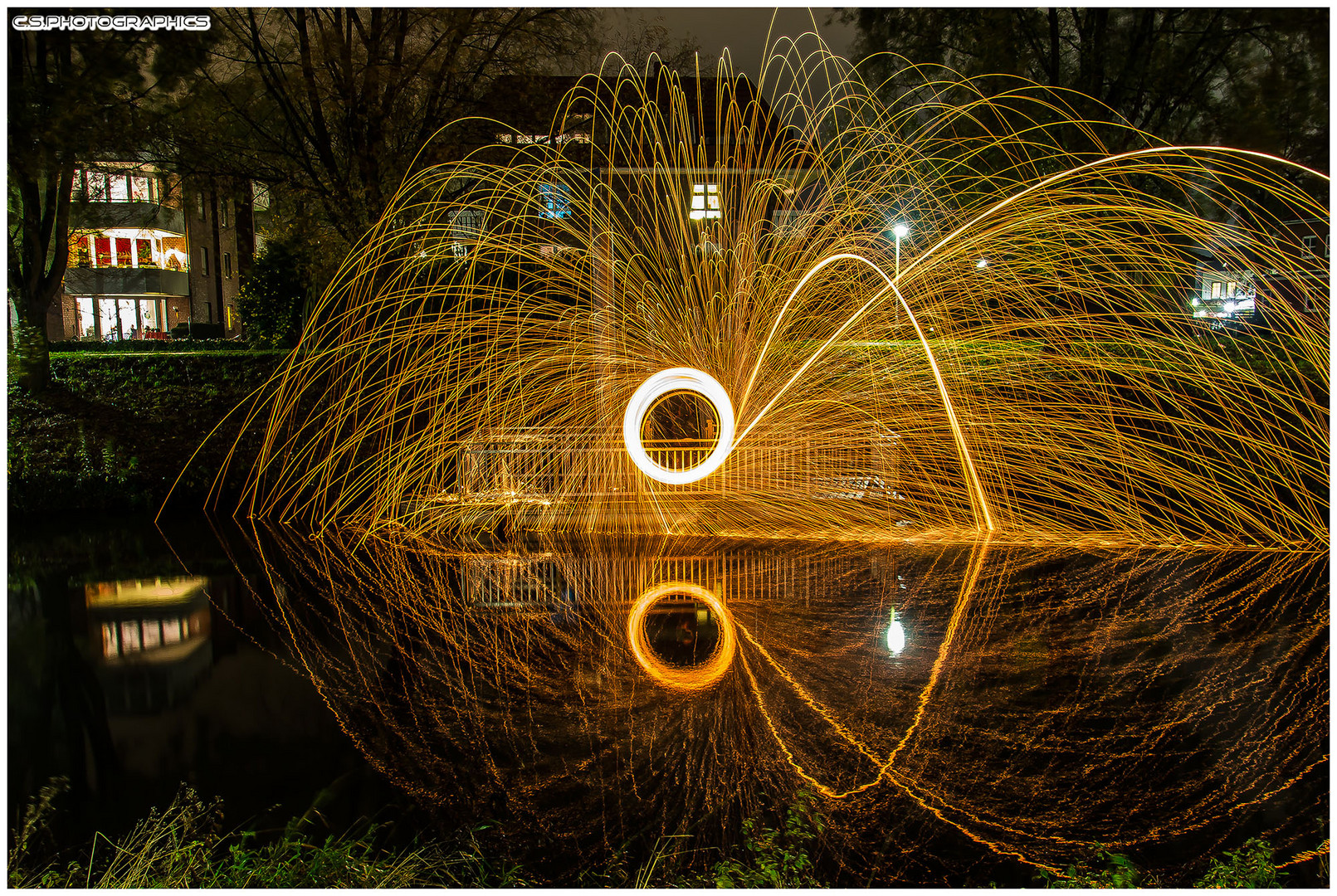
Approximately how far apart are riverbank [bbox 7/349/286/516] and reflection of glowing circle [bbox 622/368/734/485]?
20.6 feet

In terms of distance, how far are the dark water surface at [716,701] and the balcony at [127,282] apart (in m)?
32.7

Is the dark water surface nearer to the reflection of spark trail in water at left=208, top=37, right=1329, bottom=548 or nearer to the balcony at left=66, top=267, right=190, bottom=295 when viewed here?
the reflection of spark trail in water at left=208, top=37, right=1329, bottom=548

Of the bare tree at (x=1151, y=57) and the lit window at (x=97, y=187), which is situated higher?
the bare tree at (x=1151, y=57)

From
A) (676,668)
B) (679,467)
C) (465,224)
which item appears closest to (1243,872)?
(676,668)

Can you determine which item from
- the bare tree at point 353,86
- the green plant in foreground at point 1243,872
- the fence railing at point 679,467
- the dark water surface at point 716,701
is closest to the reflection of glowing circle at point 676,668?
the dark water surface at point 716,701

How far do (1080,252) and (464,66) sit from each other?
9.75m

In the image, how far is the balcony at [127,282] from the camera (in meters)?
32.6

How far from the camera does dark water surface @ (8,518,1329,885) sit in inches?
127

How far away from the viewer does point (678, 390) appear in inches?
314

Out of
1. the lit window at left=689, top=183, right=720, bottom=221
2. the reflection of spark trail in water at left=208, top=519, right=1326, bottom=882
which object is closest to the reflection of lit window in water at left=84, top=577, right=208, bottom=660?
the reflection of spark trail in water at left=208, top=519, right=1326, bottom=882

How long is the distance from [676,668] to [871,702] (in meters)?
1.16

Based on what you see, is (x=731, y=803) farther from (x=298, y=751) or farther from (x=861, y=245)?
(x=861, y=245)

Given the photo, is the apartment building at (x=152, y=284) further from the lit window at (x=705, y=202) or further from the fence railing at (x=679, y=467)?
the fence railing at (x=679, y=467)

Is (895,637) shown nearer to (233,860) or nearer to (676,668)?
(676,668)
